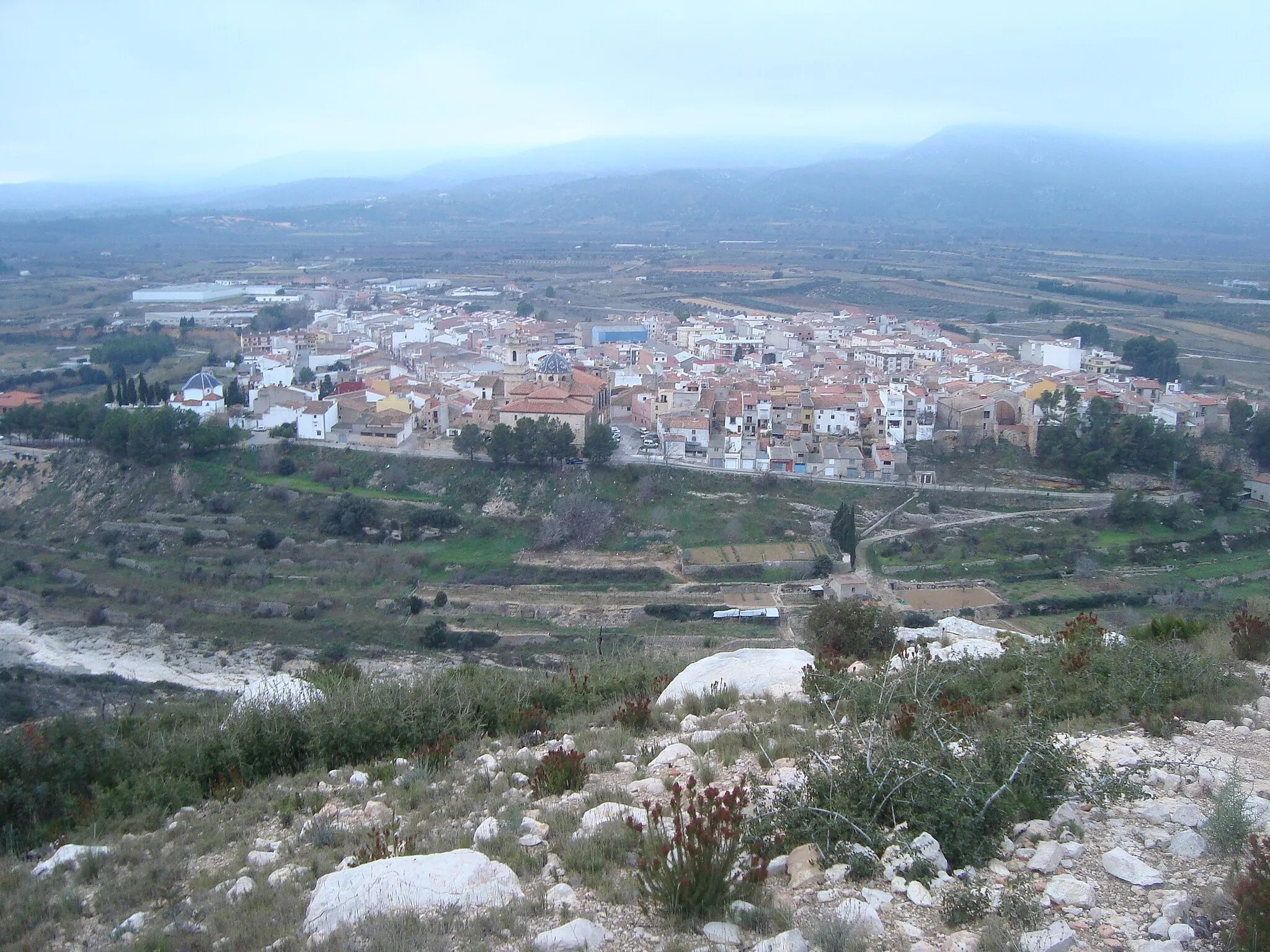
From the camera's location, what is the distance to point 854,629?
7770 millimetres

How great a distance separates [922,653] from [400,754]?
9.40ft

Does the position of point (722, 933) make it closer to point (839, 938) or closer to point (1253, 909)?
point (839, 938)

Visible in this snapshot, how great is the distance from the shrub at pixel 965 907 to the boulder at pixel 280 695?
342 centimetres

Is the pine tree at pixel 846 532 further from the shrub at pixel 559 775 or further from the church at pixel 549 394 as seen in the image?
the shrub at pixel 559 775

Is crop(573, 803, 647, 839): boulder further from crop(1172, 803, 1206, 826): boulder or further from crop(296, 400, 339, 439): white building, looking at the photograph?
A: crop(296, 400, 339, 439): white building

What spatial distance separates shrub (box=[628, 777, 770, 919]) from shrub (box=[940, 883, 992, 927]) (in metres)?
0.48

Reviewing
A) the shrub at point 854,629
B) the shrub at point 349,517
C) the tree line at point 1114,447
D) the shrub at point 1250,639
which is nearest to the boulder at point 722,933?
the shrub at point 1250,639

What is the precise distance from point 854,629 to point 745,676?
2.60 m

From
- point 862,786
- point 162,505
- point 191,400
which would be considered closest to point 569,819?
point 862,786

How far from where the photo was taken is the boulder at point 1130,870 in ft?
8.84

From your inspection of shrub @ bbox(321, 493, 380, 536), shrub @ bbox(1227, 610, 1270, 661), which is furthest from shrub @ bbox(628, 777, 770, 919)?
shrub @ bbox(321, 493, 380, 536)

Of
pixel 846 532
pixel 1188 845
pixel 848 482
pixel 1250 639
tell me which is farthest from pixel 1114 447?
pixel 1188 845

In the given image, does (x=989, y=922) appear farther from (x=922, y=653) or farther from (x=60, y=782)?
(x=60, y=782)

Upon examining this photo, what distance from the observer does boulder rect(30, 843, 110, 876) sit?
359cm
